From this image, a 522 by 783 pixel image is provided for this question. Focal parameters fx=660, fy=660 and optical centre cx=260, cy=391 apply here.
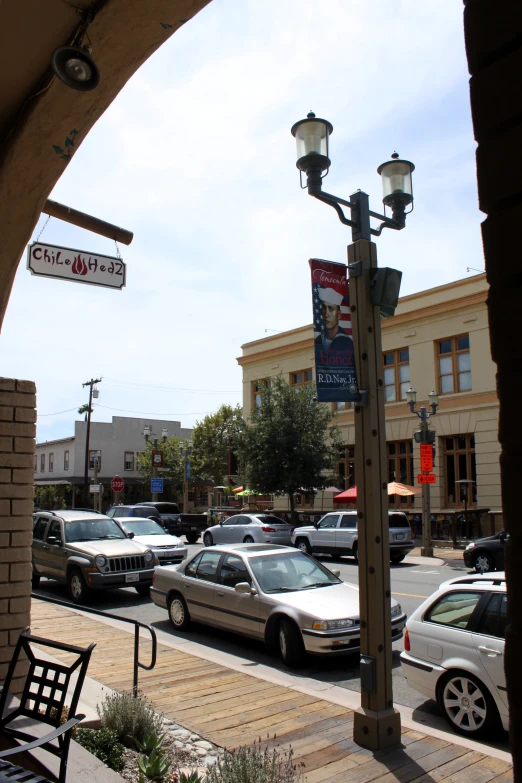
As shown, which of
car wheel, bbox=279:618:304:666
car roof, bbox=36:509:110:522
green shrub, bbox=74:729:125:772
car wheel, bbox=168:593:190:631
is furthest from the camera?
car roof, bbox=36:509:110:522

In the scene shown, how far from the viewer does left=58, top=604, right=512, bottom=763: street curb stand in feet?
18.0

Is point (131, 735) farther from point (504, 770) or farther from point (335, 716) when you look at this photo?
point (504, 770)

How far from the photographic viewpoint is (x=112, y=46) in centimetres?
348

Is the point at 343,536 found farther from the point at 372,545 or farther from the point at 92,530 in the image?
the point at 372,545

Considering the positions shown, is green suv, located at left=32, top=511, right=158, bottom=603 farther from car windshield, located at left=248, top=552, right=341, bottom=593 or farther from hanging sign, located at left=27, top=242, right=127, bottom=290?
hanging sign, located at left=27, top=242, right=127, bottom=290

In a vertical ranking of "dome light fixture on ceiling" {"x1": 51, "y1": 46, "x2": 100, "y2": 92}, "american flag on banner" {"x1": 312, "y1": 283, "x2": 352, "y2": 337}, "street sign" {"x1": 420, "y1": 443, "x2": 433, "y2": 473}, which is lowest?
"street sign" {"x1": 420, "y1": 443, "x2": 433, "y2": 473}

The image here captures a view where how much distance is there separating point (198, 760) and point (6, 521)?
236 cm

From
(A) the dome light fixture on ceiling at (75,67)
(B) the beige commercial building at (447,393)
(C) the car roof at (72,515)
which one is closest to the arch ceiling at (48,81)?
(A) the dome light fixture on ceiling at (75,67)

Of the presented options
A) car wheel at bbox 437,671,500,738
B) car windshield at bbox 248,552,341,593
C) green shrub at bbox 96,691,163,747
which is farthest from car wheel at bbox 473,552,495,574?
green shrub at bbox 96,691,163,747

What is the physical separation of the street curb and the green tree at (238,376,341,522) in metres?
20.0

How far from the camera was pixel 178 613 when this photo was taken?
10602 mm

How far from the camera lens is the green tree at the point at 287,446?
2997 centimetres

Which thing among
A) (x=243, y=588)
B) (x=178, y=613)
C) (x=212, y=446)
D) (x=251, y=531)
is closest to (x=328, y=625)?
(x=243, y=588)

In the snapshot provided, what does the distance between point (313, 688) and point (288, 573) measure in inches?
88.5
